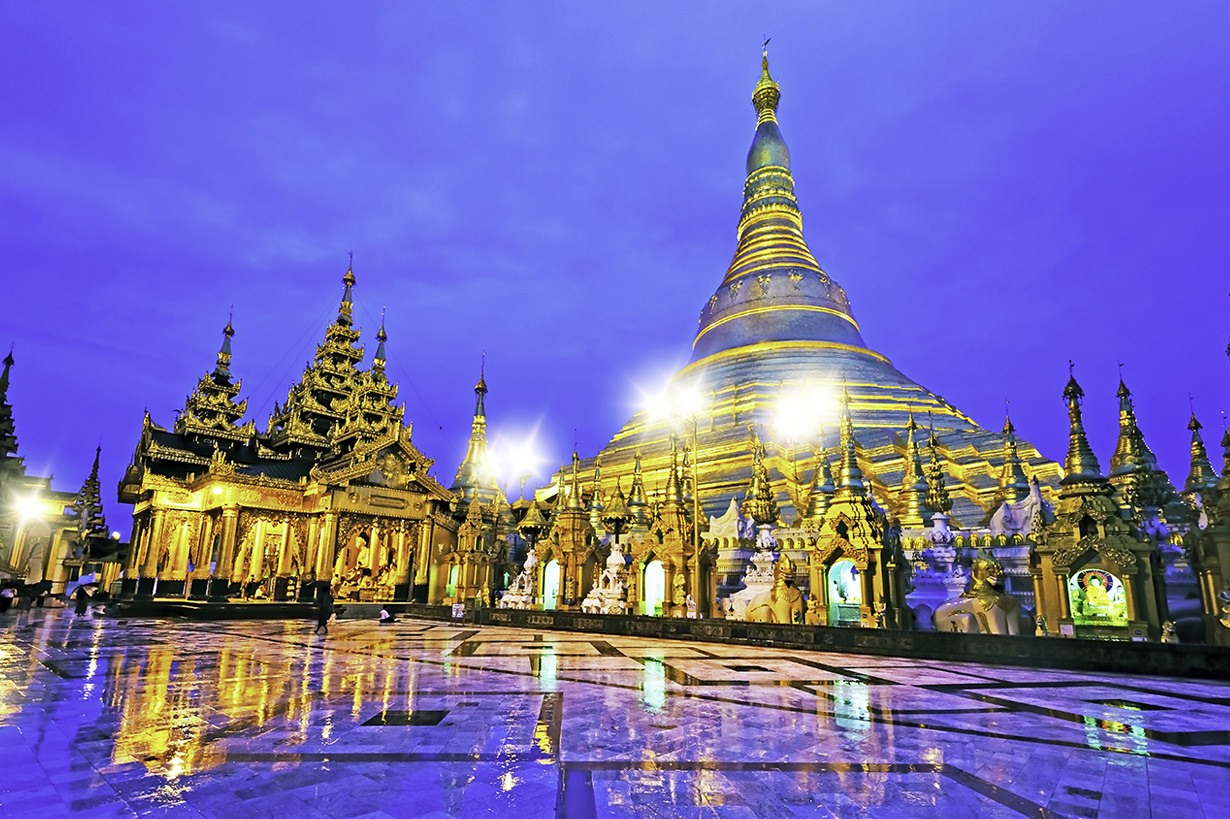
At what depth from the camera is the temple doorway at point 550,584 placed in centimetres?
2389

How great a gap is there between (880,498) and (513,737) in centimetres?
2589

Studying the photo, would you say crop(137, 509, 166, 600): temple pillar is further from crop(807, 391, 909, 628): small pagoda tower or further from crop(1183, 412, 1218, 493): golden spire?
crop(1183, 412, 1218, 493): golden spire

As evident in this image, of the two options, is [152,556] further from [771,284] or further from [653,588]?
[771,284]

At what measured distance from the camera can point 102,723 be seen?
5375 mm

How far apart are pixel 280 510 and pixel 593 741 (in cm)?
2706

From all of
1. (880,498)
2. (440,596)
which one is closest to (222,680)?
(440,596)

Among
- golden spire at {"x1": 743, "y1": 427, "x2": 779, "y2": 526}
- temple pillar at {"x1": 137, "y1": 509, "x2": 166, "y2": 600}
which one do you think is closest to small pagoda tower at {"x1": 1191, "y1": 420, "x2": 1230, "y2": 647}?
golden spire at {"x1": 743, "y1": 427, "x2": 779, "y2": 526}

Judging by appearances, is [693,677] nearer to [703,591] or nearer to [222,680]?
[222,680]

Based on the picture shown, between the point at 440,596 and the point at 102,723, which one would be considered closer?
the point at 102,723

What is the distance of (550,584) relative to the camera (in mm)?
24281

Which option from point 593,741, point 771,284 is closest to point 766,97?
point 771,284

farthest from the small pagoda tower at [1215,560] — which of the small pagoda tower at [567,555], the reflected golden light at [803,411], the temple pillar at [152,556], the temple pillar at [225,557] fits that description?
the temple pillar at [152,556]

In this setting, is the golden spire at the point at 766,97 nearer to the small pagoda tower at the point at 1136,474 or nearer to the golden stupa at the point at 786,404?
the golden stupa at the point at 786,404

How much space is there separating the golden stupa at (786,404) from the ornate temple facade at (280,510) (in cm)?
1280
